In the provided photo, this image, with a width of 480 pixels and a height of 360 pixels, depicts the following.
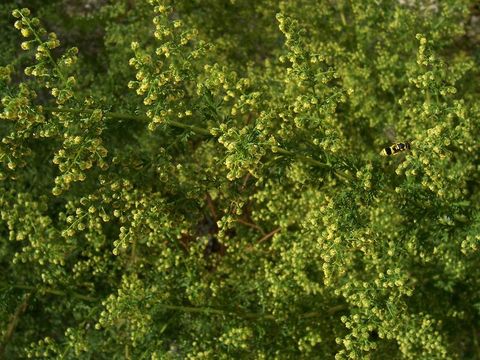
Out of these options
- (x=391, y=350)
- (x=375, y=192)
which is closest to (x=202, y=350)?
(x=391, y=350)

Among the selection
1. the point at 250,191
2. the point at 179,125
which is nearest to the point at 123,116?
the point at 179,125

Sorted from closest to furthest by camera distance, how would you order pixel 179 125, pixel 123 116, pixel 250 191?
1. pixel 123 116
2. pixel 179 125
3. pixel 250 191

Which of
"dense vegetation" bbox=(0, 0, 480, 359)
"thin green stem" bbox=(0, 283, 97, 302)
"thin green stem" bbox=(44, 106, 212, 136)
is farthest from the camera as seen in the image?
"thin green stem" bbox=(0, 283, 97, 302)

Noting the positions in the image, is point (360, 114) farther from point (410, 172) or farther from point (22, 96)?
point (22, 96)

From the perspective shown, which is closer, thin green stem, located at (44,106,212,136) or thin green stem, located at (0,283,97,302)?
thin green stem, located at (44,106,212,136)

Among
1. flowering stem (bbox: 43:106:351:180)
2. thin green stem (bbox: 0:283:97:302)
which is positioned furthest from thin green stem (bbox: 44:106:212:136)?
thin green stem (bbox: 0:283:97:302)

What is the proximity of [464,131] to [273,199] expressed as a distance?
1.98m

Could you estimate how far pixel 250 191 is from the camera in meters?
5.09

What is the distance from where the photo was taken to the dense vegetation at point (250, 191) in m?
3.26

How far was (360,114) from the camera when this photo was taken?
5879 mm

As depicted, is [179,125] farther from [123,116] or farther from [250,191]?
[250,191]

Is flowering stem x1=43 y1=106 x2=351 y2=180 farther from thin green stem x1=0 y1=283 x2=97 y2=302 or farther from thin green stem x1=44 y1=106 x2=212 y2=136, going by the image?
thin green stem x1=0 y1=283 x2=97 y2=302

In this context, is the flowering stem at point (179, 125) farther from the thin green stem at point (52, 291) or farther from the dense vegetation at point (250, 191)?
the thin green stem at point (52, 291)

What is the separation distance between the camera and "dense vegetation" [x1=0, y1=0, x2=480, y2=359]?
3258 mm
